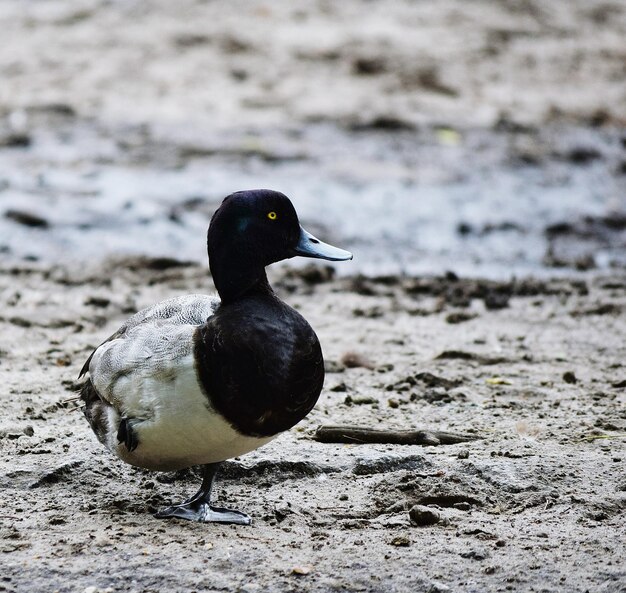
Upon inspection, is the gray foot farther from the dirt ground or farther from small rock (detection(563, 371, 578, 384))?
small rock (detection(563, 371, 578, 384))

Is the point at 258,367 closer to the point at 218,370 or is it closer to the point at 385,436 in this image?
the point at 218,370

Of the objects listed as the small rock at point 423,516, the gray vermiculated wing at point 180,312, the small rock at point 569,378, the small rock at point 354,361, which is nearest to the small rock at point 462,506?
the small rock at point 423,516

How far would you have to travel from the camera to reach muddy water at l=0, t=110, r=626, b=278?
322 inches

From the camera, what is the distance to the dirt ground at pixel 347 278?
3.76 meters

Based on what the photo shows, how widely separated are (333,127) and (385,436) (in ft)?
20.2

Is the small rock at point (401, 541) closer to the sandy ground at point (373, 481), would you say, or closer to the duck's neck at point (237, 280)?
the sandy ground at point (373, 481)

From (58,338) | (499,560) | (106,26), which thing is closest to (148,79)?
(106,26)

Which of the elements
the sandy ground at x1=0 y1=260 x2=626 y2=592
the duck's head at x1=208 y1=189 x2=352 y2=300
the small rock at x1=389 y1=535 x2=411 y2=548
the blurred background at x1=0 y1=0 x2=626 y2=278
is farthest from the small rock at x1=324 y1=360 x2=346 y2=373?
the blurred background at x1=0 y1=0 x2=626 y2=278

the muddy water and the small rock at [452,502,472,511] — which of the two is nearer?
the small rock at [452,502,472,511]

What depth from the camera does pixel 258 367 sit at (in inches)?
150

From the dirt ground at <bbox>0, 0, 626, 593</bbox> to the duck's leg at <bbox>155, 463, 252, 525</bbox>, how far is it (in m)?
0.08

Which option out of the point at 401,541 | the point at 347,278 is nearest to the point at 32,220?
the point at 347,278

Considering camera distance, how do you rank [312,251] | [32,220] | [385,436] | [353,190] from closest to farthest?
[312,251] → [385,436] → [32,220] → [353,190]

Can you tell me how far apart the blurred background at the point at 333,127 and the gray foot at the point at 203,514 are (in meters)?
3.95
